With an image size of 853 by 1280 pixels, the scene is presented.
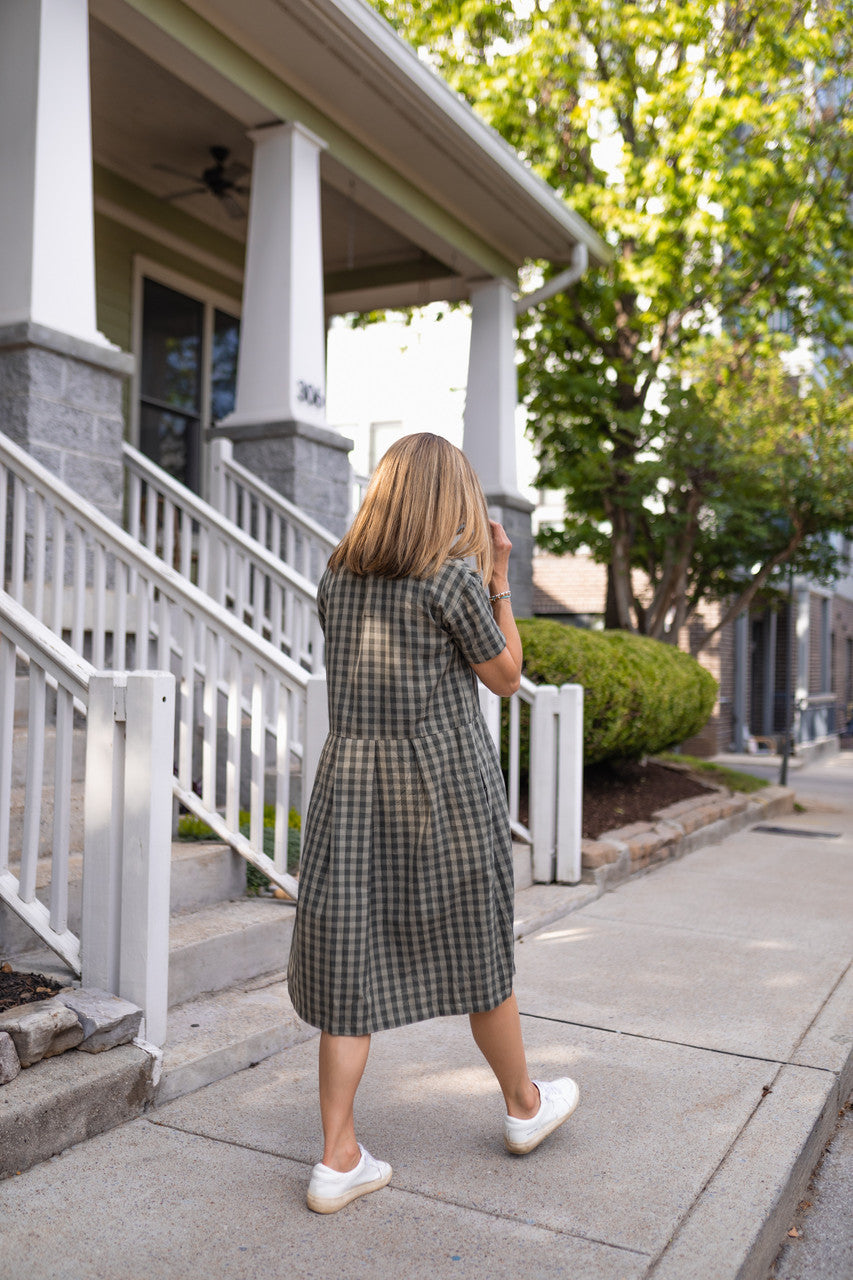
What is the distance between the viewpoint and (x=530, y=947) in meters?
4.63

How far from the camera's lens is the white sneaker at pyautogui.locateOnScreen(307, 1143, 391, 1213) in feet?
7.90

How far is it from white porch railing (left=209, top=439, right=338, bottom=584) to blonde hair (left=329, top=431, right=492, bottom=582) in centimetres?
418

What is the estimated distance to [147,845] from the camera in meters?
2.96

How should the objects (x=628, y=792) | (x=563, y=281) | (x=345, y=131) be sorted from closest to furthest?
(x=345, y=131) → (x=628, y=792) → (x=563, y=281)

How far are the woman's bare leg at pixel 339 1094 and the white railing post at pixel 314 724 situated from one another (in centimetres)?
162

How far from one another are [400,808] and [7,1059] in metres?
1.13

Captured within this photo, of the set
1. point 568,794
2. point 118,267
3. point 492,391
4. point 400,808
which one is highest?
point 118,267

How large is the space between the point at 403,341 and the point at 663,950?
13232mm

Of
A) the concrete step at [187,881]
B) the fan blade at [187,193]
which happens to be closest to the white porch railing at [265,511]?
the fan blade at [187,193]

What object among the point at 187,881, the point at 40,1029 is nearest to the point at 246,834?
the point at 187,881

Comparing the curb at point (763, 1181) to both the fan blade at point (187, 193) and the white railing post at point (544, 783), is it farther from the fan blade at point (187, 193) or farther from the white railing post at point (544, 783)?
the fan blade at point (187, 193)

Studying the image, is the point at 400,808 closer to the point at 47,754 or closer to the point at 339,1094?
the point at 339,1094

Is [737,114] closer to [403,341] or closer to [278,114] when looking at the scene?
[278,114]

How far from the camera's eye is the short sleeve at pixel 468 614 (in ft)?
8.09
